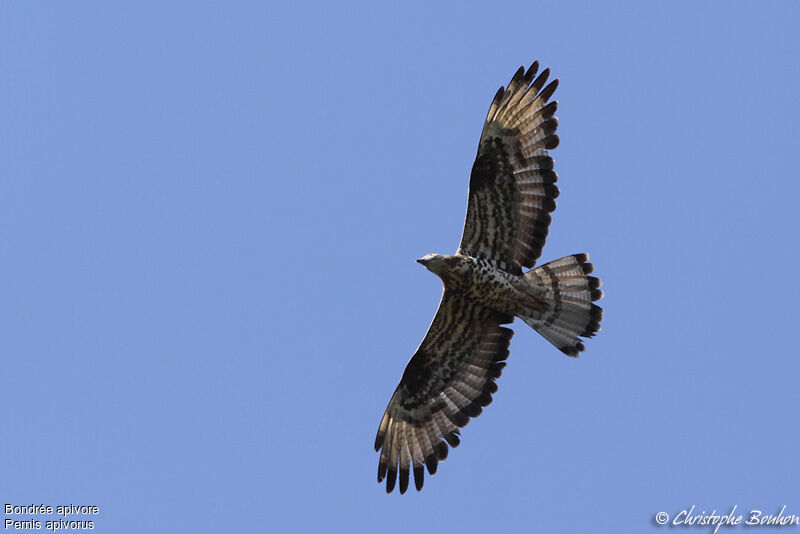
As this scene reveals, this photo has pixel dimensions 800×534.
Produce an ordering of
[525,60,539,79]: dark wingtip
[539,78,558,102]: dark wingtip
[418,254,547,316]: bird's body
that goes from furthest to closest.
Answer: [525,60,539,79]: dark wingtip < [539,78,558,102]: dark wingtip < [418,254,547,316]: bird's body

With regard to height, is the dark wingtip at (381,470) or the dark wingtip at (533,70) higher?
the dark wingtip at (533,70)

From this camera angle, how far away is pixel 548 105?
12.2 metres

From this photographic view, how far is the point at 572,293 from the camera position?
12.2m

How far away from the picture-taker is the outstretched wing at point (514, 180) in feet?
39.7

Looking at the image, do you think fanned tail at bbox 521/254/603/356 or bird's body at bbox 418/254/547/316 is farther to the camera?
fanned tail at bbox 521/254/603/356

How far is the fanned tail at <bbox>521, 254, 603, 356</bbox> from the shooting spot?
12133mm

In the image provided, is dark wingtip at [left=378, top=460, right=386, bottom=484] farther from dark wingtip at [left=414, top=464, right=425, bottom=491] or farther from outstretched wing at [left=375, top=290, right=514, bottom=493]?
dark wingtip at [left=414, top=464, right=425, bottom=491]

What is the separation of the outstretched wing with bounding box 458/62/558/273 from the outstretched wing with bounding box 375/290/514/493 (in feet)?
3.10

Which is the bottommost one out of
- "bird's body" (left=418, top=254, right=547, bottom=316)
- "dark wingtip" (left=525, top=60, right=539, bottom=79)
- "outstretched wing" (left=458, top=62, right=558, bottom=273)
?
"bird's body" (left=418, top=254, right=547, bottom=316)

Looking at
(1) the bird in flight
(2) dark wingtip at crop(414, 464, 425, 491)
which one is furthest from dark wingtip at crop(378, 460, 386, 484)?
(1) the bird in flight

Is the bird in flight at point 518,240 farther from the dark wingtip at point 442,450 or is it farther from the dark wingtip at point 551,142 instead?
the dark wingtip at point 442,450

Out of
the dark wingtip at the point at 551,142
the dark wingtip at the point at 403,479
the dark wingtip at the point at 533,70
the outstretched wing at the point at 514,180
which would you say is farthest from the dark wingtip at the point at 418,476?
the dark wingtip at the point at 533,70

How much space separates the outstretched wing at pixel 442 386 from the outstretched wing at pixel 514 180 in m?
0.95

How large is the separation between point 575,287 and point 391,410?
9.60 ft
